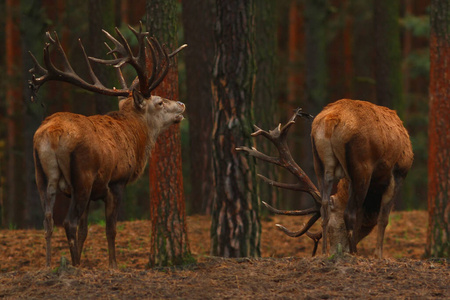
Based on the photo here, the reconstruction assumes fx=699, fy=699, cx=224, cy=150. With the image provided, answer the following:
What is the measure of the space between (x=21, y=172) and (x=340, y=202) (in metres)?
16.1

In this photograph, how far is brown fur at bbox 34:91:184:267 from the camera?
8523 millimetres

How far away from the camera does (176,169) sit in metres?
10.8

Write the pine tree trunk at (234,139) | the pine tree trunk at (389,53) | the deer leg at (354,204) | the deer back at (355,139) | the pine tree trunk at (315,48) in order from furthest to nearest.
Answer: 1. the pine tree trunk at (315,48)
2. the pine tree trunk at (389,53)
3. the pine tree trunk at (234,139)
4. the deer leg at (354,204)
5. the deer back at (355,139)

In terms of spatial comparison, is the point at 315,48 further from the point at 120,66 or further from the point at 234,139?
the point at 120,66

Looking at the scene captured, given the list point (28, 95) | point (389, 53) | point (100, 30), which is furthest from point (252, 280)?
point (389, 53)

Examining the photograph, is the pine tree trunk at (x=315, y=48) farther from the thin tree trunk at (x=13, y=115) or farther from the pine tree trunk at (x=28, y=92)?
the thin tree trunk at (x=13, y=115)

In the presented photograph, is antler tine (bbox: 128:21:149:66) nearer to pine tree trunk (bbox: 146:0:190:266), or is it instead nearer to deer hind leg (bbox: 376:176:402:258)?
pine tree trunk (bbox: 146:0:190:266)

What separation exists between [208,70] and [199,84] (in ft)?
1.27

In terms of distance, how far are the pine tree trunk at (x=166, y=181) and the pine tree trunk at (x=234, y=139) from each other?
1.89ft

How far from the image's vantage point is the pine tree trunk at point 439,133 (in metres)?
11.9

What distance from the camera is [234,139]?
1054 centimetres

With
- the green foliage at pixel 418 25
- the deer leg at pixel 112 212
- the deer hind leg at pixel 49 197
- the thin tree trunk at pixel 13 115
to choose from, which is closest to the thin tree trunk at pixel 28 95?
the thin tree trunk at pixel 13 115

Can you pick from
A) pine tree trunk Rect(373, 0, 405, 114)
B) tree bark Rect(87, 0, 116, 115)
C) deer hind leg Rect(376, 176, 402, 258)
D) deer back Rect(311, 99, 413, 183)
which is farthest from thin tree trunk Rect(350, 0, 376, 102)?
deer back Rect(311, 99, 413, 183)

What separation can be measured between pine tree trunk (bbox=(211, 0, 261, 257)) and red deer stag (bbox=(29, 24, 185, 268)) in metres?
0.78
